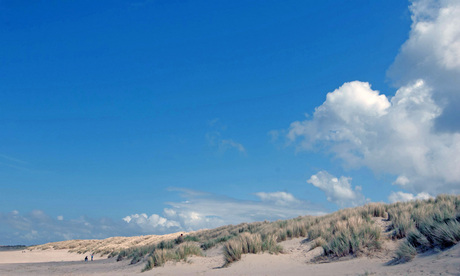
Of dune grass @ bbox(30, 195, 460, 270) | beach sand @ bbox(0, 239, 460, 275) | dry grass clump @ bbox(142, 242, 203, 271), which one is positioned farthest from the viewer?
dry grass clump @ bbox(142, 242, 203, 271)

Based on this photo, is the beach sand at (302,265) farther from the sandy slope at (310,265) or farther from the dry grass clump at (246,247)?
the dry grass clump at (246,247)

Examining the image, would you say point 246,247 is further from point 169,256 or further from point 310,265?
point 169,256

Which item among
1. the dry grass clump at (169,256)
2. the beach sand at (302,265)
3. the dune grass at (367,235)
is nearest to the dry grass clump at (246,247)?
the dune grass at (367,235)

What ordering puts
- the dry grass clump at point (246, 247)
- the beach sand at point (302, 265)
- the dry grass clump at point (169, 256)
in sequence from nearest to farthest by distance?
1. the beach sand at point (302, 265)
2. the dry grass clump at point (246, 247)
3. the dry grass clump at point (169, 256)

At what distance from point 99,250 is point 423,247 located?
47.7 m

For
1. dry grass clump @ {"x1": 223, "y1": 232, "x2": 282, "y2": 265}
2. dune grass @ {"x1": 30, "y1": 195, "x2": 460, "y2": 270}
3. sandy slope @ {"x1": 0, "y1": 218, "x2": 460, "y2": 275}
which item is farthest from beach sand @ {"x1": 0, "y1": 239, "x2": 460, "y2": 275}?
dune grass @ {"x1": 30, "y1": 195, "x2": 460, "y2": 270}

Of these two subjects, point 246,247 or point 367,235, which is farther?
point 246,247

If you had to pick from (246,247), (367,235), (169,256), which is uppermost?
(367,235)

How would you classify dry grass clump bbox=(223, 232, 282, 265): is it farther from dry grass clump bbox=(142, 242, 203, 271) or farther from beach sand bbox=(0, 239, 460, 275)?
dry grass clump bbox=(142, 242, 203, 271)

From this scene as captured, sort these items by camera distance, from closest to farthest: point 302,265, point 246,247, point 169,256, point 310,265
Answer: point 310,265 < point 302,265 < point 246,247 < point 169,256

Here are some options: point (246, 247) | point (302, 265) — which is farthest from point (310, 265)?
point (246, 247)

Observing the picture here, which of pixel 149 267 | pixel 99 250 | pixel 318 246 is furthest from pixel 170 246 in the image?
pixel 99 250

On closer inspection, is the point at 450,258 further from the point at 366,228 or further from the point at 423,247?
the point at 366,228

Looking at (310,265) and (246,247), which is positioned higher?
(246,247)
